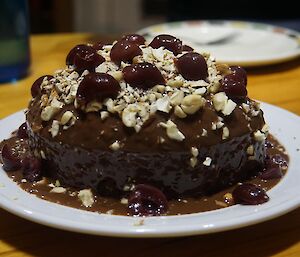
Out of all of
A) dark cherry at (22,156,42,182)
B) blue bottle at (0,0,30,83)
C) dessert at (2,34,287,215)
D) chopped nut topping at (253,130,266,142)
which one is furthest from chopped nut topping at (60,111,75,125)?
blue bottle at (0,0,30,83)

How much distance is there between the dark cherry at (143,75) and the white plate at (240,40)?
92 centimetres

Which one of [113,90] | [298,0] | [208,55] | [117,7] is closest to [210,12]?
[298,0]

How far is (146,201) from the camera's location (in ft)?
3.11

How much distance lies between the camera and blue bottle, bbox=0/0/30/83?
183 cm

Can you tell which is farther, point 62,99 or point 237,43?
point 237,43

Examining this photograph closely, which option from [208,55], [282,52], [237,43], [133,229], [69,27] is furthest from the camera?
[69,27]

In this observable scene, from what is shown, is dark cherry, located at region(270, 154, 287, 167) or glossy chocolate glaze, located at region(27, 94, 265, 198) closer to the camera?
glossy chocolate glaze, located at region(27, 94, 265, 198)

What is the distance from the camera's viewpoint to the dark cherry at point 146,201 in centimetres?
93

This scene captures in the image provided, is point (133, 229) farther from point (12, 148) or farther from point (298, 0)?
point (298, 0)

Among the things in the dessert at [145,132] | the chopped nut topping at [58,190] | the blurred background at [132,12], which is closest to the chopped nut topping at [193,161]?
the dessert at [145,132]

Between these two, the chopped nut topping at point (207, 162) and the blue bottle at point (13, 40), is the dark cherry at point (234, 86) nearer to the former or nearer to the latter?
the chopped nut topping at point (207, 162)

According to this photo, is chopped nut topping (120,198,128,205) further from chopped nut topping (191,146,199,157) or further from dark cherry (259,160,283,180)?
dark cherry (259,160,283,180)

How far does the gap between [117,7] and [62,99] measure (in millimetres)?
2900

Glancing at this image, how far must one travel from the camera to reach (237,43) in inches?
85.4
